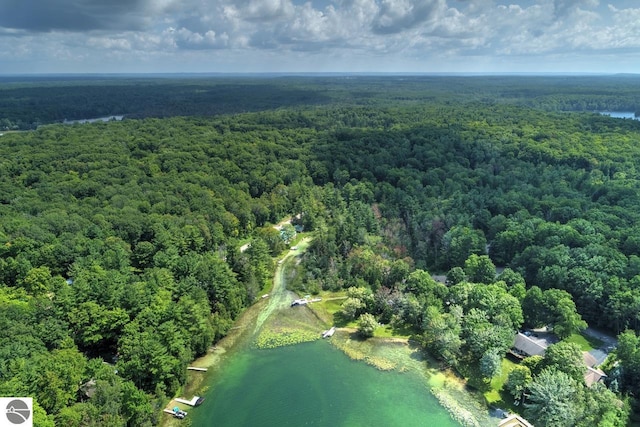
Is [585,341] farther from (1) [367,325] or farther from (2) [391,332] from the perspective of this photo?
(1) [367,325]

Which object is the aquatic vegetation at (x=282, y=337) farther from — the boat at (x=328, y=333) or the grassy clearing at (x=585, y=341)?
the grassy clearing at (x=585, y=341)

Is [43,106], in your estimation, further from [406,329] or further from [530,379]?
[530,379]

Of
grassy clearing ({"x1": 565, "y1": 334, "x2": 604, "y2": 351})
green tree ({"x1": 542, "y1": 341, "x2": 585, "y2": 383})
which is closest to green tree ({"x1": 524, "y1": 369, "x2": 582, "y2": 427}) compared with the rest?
green tree ({"x1": 542, "y1": 341, "x2": 585, "y2": 383})

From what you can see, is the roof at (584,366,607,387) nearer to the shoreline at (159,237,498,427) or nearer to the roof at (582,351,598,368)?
the roof at (582,351,598,368)

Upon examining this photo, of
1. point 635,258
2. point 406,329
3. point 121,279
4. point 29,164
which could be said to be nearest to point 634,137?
point 635,258

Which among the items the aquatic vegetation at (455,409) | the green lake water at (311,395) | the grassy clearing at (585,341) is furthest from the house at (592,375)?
the green lake water at (311,395)
